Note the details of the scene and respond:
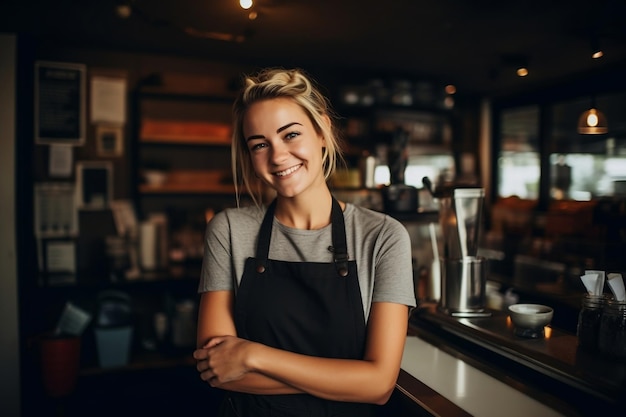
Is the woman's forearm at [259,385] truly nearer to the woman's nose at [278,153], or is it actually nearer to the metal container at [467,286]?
the woman's nose at [278,153]

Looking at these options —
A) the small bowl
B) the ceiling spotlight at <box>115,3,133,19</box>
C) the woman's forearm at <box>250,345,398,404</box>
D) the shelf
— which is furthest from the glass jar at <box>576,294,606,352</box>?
the shelf

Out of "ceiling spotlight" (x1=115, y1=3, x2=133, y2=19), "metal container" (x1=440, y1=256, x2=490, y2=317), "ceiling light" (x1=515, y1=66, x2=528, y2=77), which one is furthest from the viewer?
"ceiling spotlight" (x1=115, y1=3, x2=133, y2=19)

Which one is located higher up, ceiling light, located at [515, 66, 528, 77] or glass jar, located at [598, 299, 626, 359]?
ceiling light, located at [515, 66, 528, 77]

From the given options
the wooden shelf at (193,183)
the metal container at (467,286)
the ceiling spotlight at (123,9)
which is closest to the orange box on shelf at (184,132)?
the wooden shelf at (193,183)

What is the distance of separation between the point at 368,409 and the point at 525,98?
5.19m

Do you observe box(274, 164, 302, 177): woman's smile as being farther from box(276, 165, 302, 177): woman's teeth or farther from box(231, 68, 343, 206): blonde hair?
box(231, 68, 343, 206): blonde hair

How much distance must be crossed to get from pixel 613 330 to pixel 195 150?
12.9 feet

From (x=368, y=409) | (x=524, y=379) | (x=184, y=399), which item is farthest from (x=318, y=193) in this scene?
(x=184, y=399)

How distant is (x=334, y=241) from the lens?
1.49 m

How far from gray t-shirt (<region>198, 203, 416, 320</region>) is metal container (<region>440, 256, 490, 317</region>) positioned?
599 millimetres

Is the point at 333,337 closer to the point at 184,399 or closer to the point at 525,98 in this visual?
the point at 184,399

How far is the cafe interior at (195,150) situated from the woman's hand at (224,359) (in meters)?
1.16

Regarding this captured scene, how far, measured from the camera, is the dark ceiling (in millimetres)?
3391

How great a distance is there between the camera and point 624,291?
1493mm
